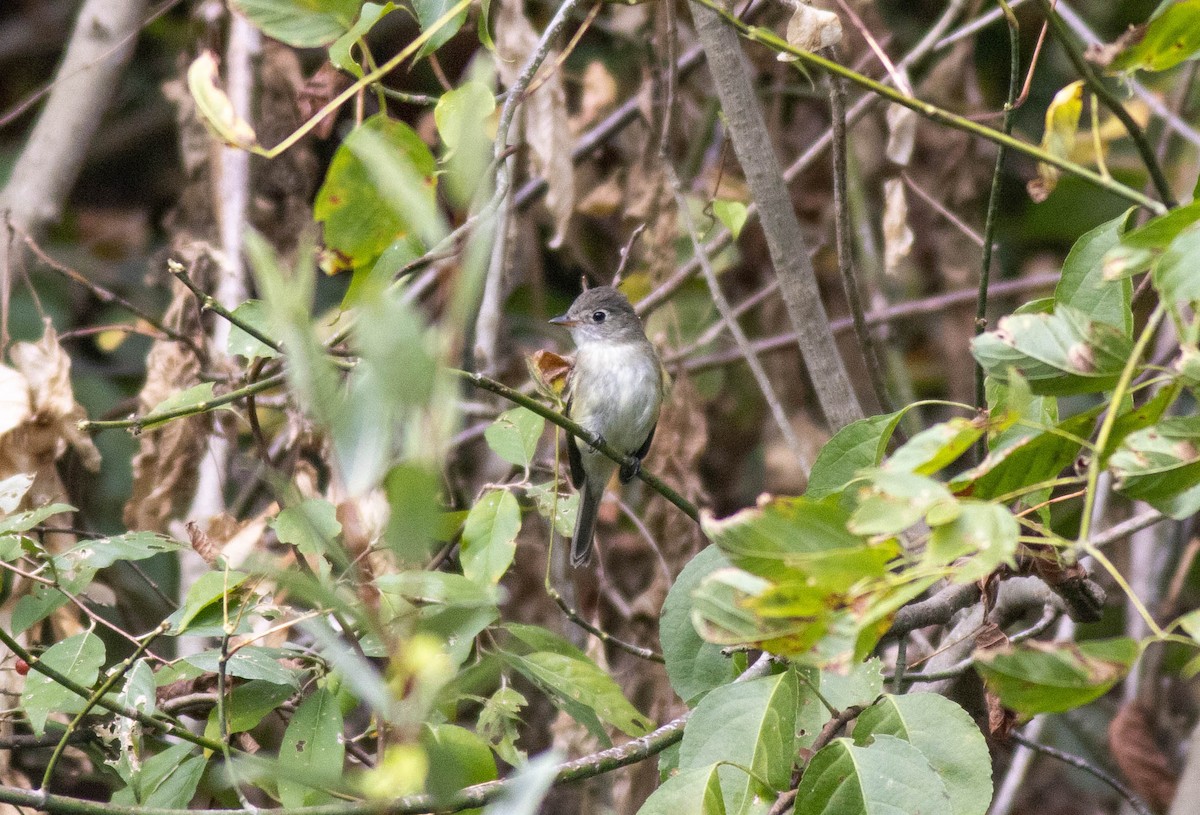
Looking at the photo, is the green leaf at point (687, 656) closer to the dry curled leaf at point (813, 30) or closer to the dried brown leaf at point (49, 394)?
the dry curled leaf at point (813, 30)

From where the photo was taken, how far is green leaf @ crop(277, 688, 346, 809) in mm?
1909

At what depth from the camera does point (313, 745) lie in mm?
1953

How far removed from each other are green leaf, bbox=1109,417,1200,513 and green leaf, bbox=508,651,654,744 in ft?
3.74

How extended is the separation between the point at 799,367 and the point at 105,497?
3014mm

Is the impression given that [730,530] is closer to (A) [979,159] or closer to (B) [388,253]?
(B) [388,253]

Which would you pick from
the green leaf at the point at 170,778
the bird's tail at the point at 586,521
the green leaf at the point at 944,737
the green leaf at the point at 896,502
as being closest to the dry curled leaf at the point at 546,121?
the bird's tail at the point at 586,521

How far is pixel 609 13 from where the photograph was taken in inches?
211

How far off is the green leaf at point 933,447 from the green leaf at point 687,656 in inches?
39.5

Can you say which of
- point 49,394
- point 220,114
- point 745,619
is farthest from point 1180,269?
point 49,394

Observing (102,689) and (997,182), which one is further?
(997,182)

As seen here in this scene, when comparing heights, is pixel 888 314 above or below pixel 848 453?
below

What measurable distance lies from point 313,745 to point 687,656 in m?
0.66

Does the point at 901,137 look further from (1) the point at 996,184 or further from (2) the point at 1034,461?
(2) the point at 1034,461

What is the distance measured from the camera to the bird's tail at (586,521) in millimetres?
4090
